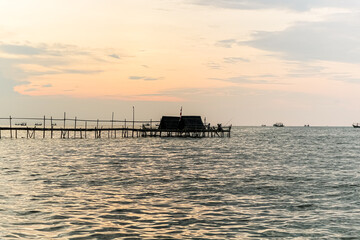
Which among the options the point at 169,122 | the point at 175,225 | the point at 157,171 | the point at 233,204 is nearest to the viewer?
the point at 175,225

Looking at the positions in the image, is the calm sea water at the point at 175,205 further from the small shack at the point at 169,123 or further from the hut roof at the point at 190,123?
the small shack at the point at 169,123

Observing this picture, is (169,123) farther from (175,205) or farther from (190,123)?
(175,205)

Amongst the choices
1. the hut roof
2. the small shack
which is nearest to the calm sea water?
the hut roof

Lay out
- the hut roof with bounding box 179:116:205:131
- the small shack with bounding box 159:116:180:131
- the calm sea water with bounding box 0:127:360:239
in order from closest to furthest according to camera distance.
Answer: the calm sea water with bounding box 0:127:360:239, the hut roof with bounding box 179:116:205:131, the small shack with bounding box 159:116:180:131

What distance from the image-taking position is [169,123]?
75.1m

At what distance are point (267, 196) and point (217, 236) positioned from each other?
21.8 ft

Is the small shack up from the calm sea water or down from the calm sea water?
up

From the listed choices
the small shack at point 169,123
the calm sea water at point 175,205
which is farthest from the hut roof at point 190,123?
the calm sea water at point 175,205

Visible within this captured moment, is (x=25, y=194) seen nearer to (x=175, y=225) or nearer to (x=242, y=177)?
(x=175, y=225)

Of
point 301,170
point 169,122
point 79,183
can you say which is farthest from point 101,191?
point 169,122

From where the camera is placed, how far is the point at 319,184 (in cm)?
2095

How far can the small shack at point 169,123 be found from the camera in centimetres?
7452

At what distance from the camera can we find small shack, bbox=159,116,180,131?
7452 centimetres

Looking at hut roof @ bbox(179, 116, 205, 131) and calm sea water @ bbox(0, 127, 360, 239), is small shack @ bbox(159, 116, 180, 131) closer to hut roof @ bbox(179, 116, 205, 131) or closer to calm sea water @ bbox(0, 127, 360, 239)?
hut roof @ bbox(179, 116, 205, 131)
